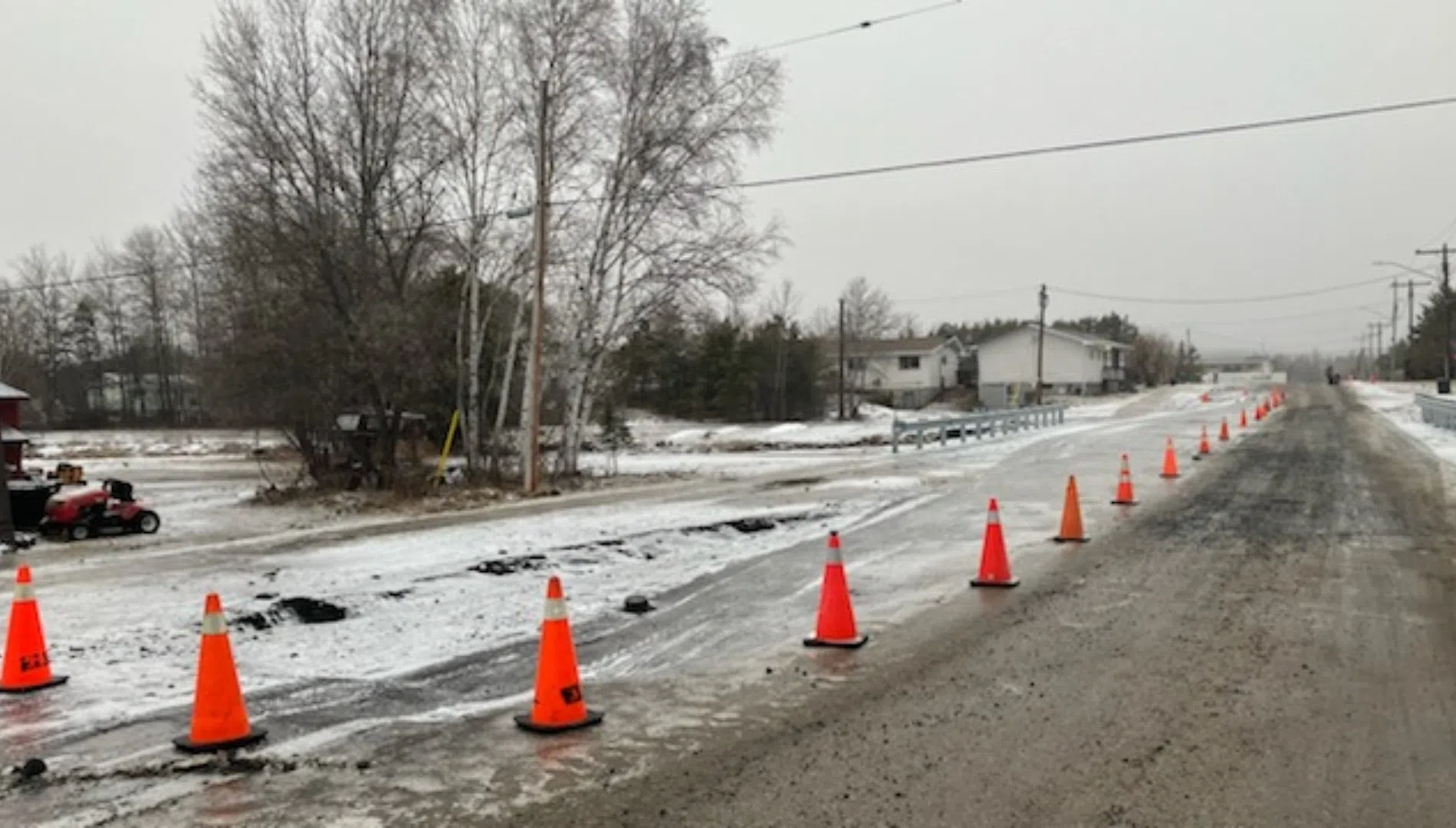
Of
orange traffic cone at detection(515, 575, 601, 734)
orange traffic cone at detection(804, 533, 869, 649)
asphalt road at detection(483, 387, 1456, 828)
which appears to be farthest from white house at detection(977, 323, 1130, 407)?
orange traffic cone at detection(515, 575, 601, 734)

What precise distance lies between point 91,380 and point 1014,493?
300 feet

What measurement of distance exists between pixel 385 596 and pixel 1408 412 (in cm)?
4697

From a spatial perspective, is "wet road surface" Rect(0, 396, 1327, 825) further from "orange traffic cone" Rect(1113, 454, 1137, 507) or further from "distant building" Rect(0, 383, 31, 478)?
"distant building" Rect(0, 383, 31, 478)

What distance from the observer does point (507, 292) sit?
31.0 meters

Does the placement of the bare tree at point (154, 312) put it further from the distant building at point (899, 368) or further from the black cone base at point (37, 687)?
the black cone base at point (37, 687)

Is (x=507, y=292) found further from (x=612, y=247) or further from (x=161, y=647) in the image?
(x=161, y=647)

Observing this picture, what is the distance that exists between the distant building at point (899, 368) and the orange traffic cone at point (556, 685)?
284 ft

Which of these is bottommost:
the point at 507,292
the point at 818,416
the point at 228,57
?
the point at 818,416

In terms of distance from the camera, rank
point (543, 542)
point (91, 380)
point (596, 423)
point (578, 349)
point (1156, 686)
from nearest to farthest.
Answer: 1. point (1156, 686)
2. point (543, 542)
3. point (578, 349)
4. point (596, 423)
5. point (91, 380)

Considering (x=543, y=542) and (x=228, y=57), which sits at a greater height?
(x=228, y=57)

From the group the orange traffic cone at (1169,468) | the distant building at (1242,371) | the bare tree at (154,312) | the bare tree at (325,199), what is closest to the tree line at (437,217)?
the bare tree at (325,199)

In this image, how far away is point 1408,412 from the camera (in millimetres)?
45188

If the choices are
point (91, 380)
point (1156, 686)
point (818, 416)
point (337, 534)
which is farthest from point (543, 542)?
point (91, 380)

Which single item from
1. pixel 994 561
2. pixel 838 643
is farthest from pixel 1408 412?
pixel 838 643
